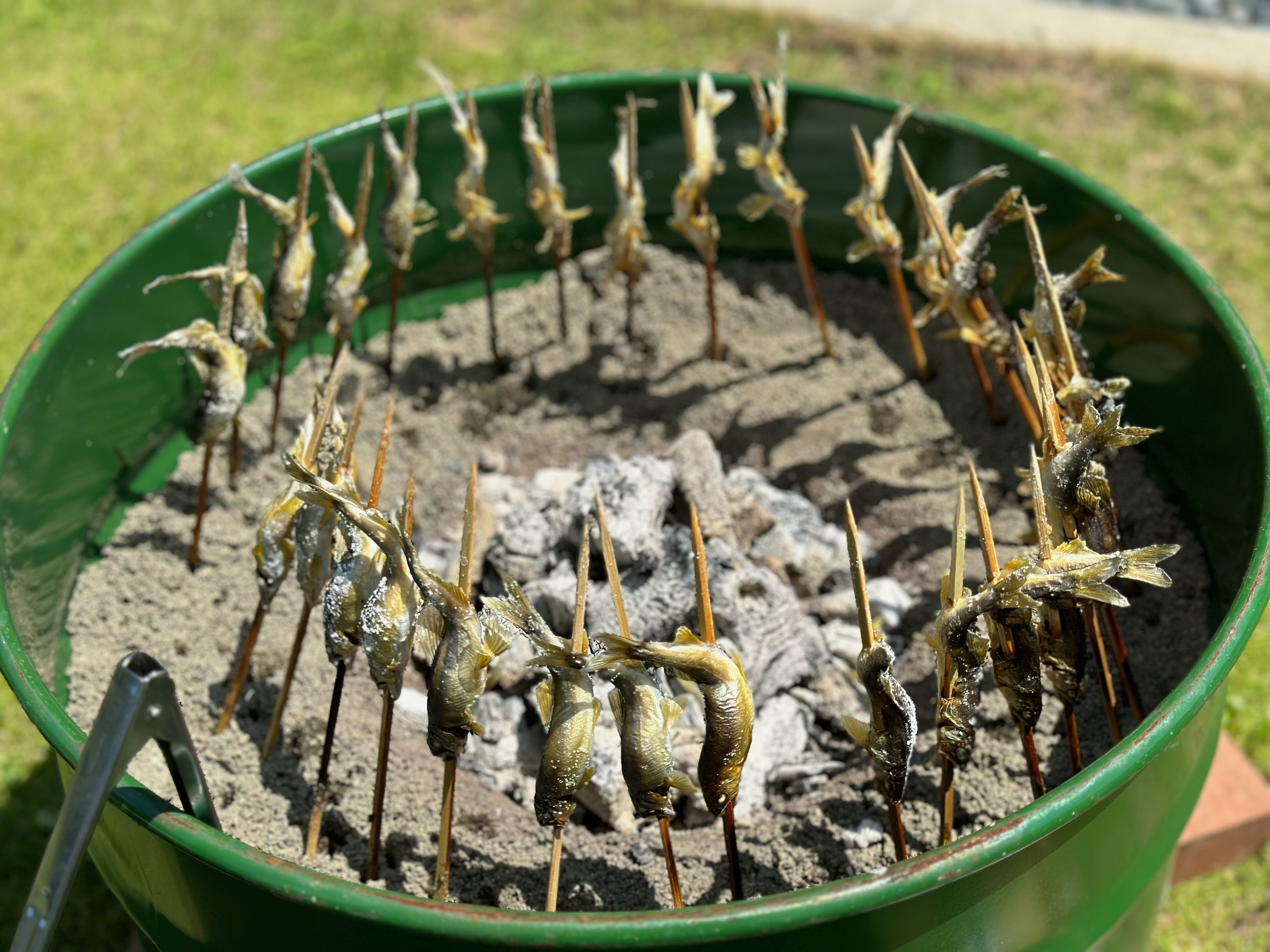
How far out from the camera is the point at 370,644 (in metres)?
1.74

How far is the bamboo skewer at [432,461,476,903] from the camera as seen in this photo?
5.42ft

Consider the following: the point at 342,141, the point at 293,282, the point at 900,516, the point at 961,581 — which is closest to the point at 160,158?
the point at 342,141

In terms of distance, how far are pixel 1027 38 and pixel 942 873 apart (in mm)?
4289

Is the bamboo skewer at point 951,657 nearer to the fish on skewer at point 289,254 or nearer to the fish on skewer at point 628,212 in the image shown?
the fish on skewer at point 628,212

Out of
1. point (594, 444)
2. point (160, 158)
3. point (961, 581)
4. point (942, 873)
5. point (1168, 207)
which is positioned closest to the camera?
point (942, 873)

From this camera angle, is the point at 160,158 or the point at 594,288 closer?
the point at 594,288

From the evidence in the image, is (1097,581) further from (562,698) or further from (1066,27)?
(1066,27)

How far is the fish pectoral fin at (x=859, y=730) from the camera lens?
176cm

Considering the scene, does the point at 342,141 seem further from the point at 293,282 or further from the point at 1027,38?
the point at 1027,38

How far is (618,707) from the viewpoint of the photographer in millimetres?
1661

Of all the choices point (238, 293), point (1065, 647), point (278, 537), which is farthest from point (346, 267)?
point (1065, 647)

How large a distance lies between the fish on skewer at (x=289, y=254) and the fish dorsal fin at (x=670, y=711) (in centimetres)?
131

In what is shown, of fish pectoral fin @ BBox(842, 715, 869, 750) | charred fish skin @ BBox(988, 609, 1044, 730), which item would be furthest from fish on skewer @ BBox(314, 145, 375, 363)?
charred fish skin @ BBox(988, 609, 1044, 730)

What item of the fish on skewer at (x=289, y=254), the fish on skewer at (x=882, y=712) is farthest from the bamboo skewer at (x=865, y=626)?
the fish on skewer at (x=289, y=254)
